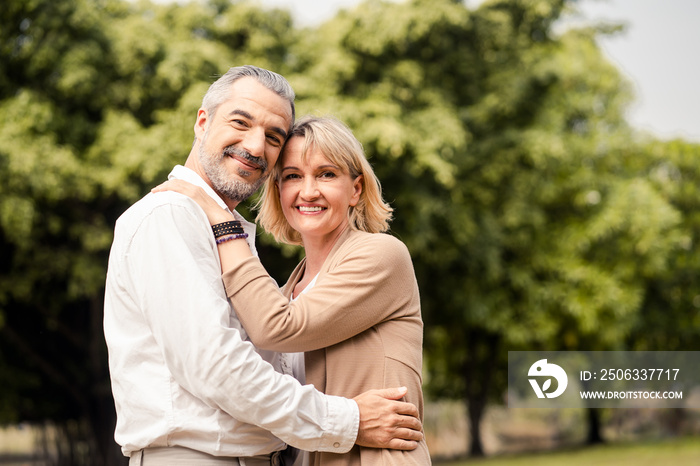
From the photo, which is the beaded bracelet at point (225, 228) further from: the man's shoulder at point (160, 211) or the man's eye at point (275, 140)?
the man's eye at point (275, 140)

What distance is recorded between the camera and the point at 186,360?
7.11 feet

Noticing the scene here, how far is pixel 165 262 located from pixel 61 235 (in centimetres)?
1080

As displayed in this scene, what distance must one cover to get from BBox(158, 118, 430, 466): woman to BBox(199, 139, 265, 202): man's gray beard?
0.40ft

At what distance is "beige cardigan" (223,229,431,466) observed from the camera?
2.33 metres

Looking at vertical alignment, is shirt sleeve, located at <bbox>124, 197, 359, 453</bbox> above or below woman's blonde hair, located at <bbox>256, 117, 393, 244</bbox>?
below

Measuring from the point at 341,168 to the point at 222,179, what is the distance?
47 cm

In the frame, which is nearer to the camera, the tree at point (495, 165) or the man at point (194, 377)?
the man at point (194, 377)

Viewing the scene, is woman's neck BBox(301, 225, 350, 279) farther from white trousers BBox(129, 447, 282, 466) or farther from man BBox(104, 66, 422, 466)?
white trousers BBox(129, 447, 282, 466)

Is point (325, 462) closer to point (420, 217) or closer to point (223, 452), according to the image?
point (223, 452)

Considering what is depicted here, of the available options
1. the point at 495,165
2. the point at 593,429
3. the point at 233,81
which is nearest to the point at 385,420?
the point at 233,81

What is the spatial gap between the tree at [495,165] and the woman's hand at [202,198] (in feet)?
25.8

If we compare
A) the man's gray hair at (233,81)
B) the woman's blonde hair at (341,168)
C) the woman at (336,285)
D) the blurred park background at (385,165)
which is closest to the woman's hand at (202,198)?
the woman at (336,285)

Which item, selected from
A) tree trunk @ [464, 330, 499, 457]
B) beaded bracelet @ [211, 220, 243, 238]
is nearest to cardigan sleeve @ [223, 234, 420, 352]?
beaded bracelet @ [211, 220, 243, 238]

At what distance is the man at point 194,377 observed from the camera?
2.17 m
